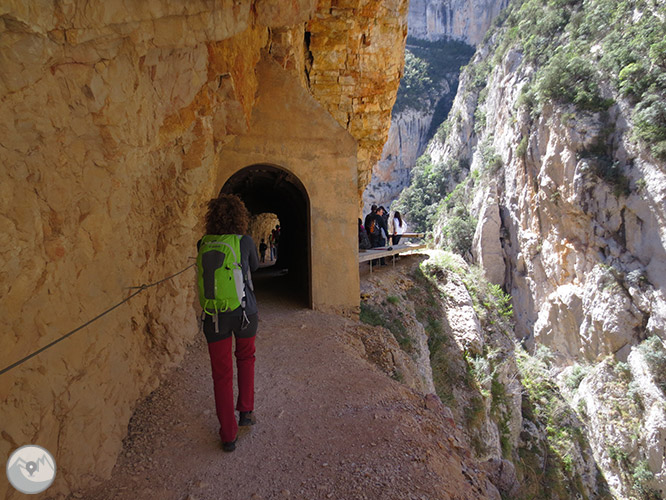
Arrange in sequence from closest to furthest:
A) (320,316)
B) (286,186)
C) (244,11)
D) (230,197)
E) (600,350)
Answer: (230,197)
(244,11)
(320,316)
(286,186)
(600,350)

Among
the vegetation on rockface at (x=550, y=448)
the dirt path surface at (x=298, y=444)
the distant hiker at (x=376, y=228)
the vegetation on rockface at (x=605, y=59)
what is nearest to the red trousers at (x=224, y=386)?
the dirt path surface at (x=298, y=444)

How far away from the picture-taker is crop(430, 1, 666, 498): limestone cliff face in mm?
19922

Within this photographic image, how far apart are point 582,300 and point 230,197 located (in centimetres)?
2767

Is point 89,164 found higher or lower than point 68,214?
higher

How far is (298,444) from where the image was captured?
133 inches

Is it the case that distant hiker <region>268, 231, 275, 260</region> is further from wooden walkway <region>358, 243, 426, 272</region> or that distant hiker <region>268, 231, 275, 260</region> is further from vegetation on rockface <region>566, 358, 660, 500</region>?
vegetation on rockface <region>566, 358, 660, 500</region>

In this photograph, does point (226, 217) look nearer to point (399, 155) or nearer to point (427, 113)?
point (399, 155)

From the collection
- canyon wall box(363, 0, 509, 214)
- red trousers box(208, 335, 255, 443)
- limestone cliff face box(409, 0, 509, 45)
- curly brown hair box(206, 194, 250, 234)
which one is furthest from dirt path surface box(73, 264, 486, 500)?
limestone cliff face box(409, 0, 509, 45)

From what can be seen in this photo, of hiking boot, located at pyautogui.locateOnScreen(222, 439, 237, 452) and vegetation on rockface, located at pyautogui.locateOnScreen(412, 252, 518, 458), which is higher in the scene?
hiking boot, located at pyautogui.locateOnScreen(222, 439, 237, 452)

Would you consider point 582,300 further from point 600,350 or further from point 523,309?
point 523,309

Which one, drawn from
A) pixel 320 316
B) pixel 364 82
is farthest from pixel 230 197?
pixel 364 82

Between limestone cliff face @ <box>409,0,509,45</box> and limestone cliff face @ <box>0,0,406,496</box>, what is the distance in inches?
3023

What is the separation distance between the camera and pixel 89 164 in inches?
114

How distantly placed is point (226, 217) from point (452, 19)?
273ft
